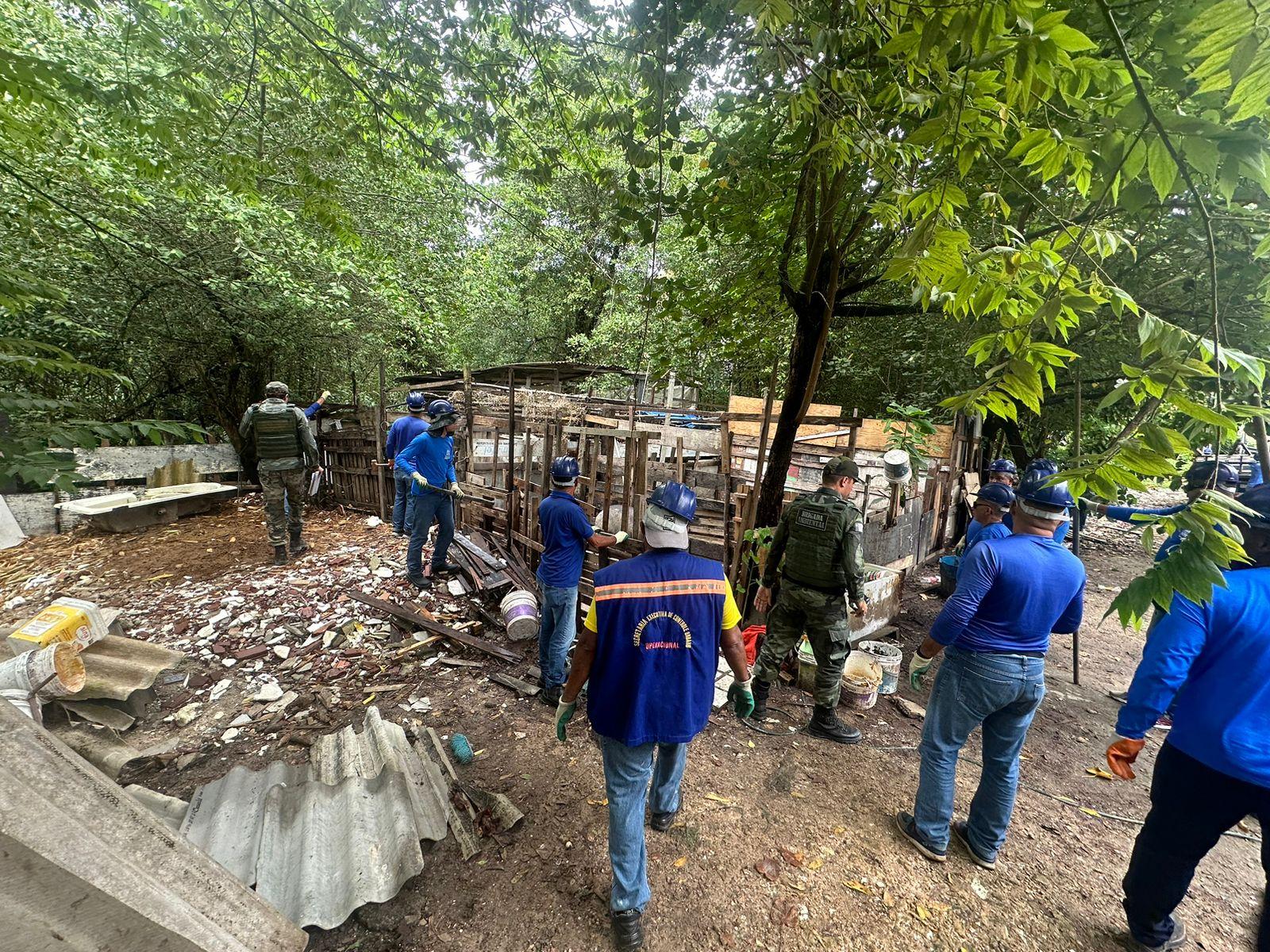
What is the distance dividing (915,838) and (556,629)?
2794 millimetres

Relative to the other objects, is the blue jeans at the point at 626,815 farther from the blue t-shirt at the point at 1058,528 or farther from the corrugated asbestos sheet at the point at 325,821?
the blue t-shirt at the point at 1058,528

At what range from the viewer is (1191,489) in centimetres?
250

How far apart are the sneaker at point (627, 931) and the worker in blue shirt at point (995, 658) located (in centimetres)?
173

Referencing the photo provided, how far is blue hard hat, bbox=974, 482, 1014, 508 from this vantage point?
3906 millimetres

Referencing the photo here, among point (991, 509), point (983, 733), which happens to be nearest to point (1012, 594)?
point (983, 733)

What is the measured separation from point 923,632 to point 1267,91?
6.01 metres

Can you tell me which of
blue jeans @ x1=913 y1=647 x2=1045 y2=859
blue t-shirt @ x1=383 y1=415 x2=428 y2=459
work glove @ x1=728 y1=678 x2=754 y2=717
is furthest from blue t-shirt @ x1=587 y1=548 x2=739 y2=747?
blue t-shirt @ x1=383 y1=415 x2=428 y2=459

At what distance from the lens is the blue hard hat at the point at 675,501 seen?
7.52ft

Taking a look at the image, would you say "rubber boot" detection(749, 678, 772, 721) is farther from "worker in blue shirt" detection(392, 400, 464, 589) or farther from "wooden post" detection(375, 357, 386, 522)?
"wooden post" detection(375, 357, 386, 522)

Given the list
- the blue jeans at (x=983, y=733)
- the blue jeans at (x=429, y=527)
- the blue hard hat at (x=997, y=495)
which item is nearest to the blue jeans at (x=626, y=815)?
the blue jeans at (x=983, y=733)

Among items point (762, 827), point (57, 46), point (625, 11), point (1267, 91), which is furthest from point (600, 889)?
point (57, 46)

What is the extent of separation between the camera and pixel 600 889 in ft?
8.13

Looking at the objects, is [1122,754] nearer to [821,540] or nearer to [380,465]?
[821,540]

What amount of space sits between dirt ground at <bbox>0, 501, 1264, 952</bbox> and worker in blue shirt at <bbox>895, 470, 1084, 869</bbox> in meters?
0.37
